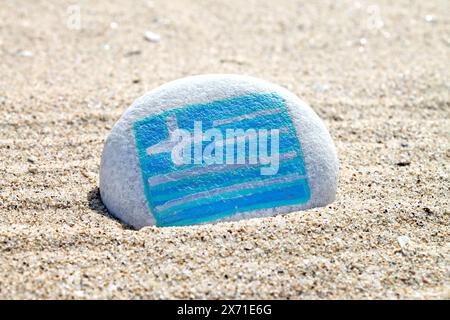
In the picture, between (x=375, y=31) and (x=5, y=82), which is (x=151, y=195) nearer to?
(x=5, y=82)

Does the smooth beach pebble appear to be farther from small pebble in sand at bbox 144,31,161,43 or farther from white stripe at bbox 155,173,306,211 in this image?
small pebble in sand at bbox 144,31,161,43

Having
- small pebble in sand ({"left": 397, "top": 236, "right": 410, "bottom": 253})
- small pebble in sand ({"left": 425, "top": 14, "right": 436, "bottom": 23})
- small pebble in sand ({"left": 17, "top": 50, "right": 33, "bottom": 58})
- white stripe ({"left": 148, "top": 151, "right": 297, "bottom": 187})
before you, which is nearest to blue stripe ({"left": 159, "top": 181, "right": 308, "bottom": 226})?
white stripe ({"left": 148, "top": 151, "right": 297, "bottom": 187})

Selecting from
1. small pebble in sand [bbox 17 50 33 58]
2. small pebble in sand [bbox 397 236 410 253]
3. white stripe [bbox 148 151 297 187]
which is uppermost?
white stripe [bbox 148 151 297 187]

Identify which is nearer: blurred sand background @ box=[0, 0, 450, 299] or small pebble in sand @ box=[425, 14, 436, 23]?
blurred sand background @ box=[0, 0, 450, 299]

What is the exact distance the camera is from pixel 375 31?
16.3ft

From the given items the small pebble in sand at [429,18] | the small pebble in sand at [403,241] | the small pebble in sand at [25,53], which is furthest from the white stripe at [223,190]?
the small pebble in sand at [429,18]

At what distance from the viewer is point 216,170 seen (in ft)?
8.22

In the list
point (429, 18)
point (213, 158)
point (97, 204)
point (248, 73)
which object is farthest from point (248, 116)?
point (429, 18)

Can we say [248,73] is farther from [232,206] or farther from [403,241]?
[403,241]

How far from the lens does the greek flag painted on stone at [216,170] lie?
2473mm

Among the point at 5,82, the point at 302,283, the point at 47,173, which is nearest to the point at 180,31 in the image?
the point at 5,82

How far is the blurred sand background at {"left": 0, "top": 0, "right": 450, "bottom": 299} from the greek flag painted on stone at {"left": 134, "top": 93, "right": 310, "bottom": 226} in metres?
0.10

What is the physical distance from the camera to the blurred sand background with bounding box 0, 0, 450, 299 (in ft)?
7.34
